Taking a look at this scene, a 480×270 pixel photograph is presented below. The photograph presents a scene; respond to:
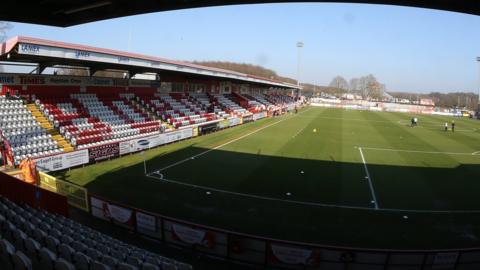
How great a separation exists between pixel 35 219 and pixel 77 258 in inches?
139

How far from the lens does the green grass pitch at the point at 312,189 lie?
1302 centimetres

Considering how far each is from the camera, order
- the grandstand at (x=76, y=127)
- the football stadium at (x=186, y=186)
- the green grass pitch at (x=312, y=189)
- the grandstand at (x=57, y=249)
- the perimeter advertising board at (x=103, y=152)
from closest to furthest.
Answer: the grandstand at (x=57, y=249) < the grandstand at (x=76, y=127) < the football stadium at (x=186, y=186) < the green grass pitch at (x=312, y=189) < the perimeter advertising board at (x=103, y=152)

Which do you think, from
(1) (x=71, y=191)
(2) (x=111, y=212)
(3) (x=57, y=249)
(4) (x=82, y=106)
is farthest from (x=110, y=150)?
(3) (x=57, y=249)

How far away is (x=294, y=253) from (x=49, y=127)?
1922cm

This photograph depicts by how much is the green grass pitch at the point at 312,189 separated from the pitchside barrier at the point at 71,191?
1.92 metres

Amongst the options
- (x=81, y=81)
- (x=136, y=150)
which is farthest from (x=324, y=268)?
(x=81, y=81)

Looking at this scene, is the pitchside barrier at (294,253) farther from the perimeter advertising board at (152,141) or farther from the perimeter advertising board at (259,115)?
the perimeter advertising board at (259,115)

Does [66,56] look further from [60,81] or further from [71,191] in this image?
[71,191]

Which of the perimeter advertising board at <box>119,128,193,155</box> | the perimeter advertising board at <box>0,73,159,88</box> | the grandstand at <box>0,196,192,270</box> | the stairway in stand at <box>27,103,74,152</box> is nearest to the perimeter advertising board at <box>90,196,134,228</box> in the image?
A: the grandstand at <box>0,196,192,270</box>

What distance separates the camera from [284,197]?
16.3m

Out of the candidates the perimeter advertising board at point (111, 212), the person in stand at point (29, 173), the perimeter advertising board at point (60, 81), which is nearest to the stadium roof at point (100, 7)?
the perimeter advertising board at point (111, 212)

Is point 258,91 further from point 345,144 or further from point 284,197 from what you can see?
point 284,197

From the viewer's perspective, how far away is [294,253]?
9672 millimetres

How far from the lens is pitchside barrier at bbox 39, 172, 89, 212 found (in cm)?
1325
